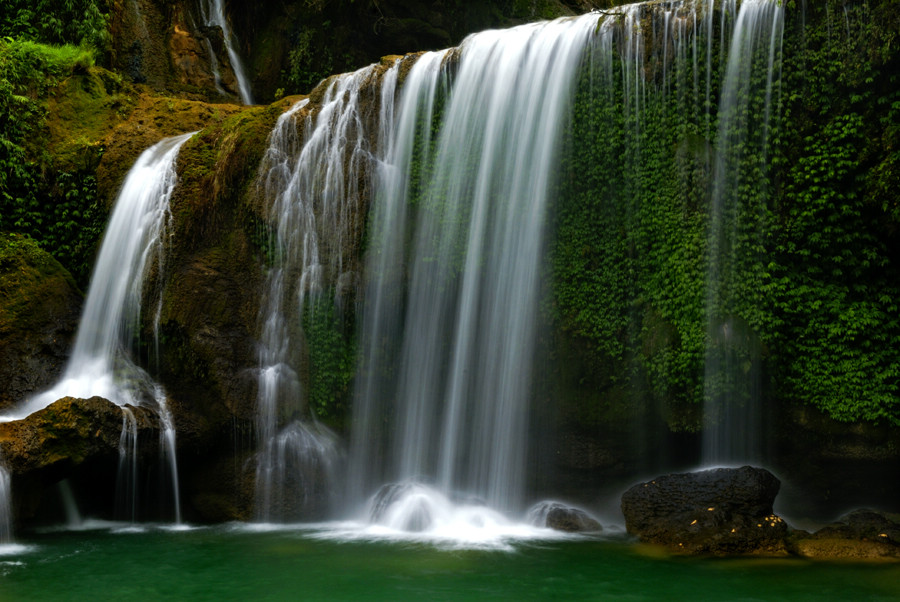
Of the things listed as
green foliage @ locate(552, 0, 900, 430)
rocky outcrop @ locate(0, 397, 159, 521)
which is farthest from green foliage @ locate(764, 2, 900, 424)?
rocky outcrop @ locate(0, 397, 159, 521)

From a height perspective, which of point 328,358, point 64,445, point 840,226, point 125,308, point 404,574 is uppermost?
point 840,226

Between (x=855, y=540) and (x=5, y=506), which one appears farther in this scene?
(x=5, y=506)

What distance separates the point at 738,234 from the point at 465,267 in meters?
3.94

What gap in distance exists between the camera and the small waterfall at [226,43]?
19.6 meters

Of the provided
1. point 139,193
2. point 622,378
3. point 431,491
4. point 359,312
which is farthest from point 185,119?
point 622,378

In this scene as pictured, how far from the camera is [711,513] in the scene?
8.91m

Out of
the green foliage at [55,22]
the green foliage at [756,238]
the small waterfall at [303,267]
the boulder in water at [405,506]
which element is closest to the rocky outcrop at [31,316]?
the small waterfall at [303,267]

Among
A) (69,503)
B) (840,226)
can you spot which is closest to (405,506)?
(69,503)

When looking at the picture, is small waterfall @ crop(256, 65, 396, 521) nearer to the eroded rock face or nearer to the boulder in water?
the boulder in water

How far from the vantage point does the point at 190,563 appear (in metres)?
8.73

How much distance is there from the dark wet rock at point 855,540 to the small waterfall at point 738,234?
55.8 inches

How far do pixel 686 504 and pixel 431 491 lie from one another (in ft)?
11.8

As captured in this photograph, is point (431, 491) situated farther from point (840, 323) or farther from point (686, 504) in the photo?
point (840, 323)

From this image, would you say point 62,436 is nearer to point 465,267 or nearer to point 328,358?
point 328,358
